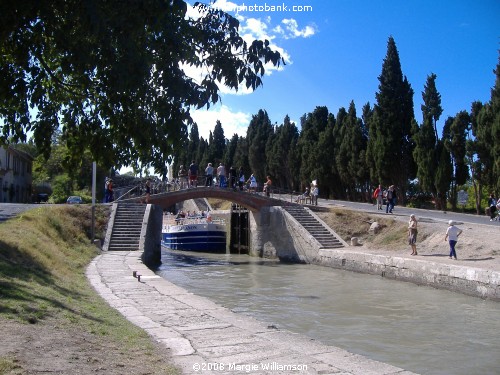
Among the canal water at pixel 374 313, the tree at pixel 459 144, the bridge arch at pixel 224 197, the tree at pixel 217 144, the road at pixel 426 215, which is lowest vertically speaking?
the canal water at pixel 374 313

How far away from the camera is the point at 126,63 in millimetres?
5008

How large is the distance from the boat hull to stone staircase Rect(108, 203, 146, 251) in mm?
9712

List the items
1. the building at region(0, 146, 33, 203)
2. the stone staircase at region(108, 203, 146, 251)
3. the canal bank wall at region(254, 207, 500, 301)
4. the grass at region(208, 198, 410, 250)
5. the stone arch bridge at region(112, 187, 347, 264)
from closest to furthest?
the canal bank wall at region(254, 207, 500, 301) < the stone staircase at region(108, 203, 146, 251) < the grass at region(208, 198, 410, 250) < the stone arch bridge at region(112, 187, 347, 264) < the building at region(0, 146, 33, 203)

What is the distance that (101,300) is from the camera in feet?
32.7

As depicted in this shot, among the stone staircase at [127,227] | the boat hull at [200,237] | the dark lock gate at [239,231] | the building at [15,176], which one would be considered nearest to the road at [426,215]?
the stone staircase at [127,227]

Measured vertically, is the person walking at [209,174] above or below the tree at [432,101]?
below

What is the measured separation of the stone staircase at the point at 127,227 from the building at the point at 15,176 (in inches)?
694

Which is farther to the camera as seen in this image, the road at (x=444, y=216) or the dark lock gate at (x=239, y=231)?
the dark lock gate at (x=239, y=231)

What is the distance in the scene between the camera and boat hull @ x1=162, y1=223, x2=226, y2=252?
3922 centimetres

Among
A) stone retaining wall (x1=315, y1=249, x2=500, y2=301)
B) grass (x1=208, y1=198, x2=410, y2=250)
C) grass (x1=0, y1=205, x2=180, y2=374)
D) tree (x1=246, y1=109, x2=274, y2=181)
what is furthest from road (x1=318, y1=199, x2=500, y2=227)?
tree (x1=246, y1=109, x2=274, y2=181)

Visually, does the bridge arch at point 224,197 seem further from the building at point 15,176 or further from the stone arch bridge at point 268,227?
the building at point 15,176

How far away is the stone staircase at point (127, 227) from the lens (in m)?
23.9

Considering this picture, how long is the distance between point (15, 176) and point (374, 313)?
144 ft

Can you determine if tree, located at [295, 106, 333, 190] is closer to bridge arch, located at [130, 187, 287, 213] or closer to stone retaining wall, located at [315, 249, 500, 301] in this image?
bridge arch, located at [130, 187, 287, 213]
